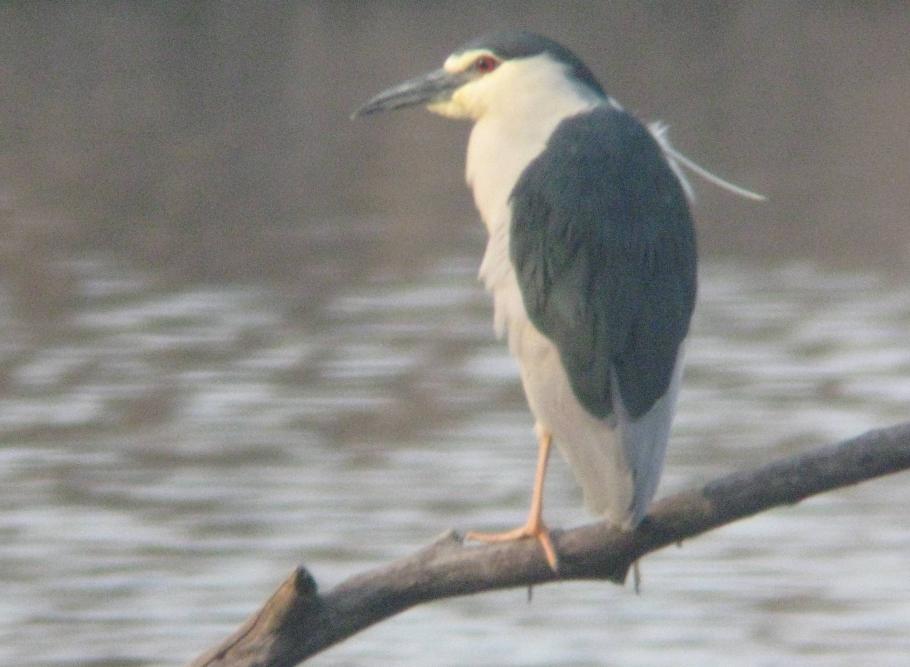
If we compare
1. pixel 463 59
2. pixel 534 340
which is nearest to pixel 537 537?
pixel 534 340

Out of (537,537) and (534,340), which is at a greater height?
(534,340)

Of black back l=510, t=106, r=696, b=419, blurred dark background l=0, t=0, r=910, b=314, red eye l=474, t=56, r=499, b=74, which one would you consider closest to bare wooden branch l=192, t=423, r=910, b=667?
black back l=510, t=106, r=696, b=419

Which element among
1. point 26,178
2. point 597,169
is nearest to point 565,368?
point 597,169

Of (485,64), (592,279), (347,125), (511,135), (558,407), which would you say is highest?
(485,64)

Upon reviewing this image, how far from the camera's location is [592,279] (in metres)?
4.21

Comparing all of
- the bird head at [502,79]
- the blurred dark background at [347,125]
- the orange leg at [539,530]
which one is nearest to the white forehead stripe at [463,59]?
the bird head at [502,79]

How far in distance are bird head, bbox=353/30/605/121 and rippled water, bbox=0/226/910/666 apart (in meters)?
3.73

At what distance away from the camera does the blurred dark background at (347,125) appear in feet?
53.5

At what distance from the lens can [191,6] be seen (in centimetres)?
3200

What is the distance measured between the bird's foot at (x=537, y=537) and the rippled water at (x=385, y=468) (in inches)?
151

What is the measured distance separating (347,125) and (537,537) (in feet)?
60.0

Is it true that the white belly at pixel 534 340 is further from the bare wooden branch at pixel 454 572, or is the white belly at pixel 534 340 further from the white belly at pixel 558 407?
the bare wooden branch at pixel 454 572

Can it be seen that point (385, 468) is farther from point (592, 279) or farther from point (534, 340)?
point (592, 279)

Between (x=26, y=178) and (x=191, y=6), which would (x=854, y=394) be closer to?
(x=26, y=178)
